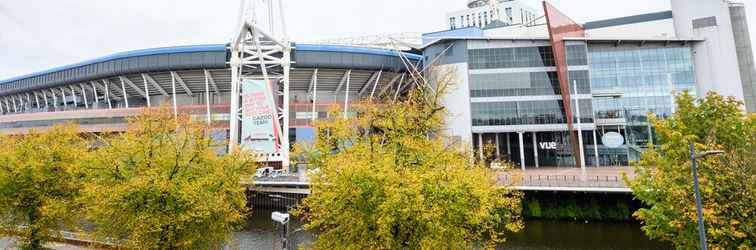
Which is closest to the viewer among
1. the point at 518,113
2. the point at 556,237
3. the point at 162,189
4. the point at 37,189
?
the point at 162,189

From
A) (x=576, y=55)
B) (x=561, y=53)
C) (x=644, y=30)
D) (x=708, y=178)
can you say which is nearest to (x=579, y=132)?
(x=561, y=53)

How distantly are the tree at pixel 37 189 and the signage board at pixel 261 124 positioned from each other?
96.1ft

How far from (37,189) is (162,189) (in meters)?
10.6

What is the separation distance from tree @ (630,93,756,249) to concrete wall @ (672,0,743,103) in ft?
158

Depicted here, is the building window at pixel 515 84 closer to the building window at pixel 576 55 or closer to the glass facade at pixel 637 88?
the building window at pixel 576 55

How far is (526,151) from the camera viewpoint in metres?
54.3

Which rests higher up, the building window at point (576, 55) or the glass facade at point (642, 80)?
the building window at point (576, 55)

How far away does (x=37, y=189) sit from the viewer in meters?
19.7

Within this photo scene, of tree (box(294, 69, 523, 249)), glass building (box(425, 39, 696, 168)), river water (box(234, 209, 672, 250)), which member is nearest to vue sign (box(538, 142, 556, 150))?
glass building (box(425, 39, 696, 168))

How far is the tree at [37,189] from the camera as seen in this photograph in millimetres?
19094

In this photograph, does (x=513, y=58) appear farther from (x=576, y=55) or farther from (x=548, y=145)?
(x=548, y=145)

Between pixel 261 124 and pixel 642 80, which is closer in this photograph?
pixel 261 124

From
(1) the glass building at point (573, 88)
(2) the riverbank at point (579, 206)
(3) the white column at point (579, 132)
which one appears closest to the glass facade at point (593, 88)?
(1) the glass building at point (573, 88)

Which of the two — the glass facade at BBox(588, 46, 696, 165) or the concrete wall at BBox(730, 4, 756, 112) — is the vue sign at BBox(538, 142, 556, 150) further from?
the concrete wall at BBox(730, 4, 756, 112)
